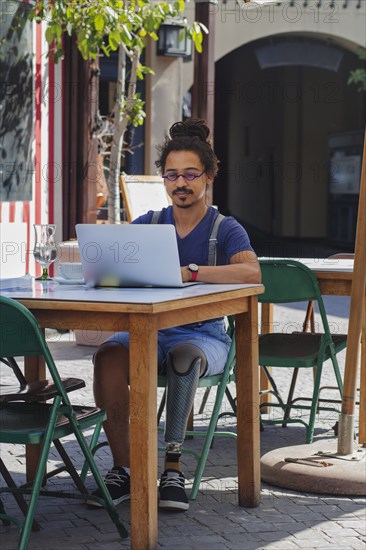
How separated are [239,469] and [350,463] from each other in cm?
70

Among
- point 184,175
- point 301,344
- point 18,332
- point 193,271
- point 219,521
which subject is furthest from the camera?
point 301,344

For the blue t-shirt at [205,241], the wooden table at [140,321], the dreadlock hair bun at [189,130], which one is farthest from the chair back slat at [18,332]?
the dreadlock hair bun at [189,130]

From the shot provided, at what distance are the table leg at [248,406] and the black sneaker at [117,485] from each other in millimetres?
498

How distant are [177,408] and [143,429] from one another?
2.09ft

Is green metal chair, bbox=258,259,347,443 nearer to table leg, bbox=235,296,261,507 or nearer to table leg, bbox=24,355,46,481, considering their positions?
table leg, bbox=235,296,261,507

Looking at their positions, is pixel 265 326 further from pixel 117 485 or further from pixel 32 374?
pixel 117 485

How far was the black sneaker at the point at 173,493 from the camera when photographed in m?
5.00

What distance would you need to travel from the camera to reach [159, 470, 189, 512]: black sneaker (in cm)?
500

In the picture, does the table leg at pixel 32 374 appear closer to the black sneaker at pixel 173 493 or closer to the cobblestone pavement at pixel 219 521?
the cobblestone pavement at pixel 219 521

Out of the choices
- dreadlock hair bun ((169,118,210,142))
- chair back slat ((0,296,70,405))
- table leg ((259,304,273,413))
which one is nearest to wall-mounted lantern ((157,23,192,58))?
table leg ((259,304,273,413))

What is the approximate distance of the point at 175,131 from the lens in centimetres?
567

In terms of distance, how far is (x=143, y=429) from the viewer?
14.2ft

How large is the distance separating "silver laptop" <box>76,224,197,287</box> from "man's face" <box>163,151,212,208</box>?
2.44 ft

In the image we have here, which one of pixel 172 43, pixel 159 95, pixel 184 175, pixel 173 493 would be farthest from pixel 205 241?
pixel 159 95
